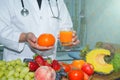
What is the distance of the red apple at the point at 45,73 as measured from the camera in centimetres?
144

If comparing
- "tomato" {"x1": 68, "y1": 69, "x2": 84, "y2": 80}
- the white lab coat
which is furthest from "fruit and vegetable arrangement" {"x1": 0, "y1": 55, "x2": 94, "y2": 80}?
the white lab coat

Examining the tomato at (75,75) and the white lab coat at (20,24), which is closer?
the tomato at (75,75)

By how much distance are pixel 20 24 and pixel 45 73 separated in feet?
2.75

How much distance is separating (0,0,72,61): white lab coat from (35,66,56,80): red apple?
2.22 ft

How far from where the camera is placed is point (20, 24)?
2.18m

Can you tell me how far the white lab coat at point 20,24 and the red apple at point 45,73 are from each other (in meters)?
0.68

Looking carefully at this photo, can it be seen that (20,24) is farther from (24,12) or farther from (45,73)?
(45,73)

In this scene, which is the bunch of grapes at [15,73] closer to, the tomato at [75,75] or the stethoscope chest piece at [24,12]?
the tomato at [75,75]

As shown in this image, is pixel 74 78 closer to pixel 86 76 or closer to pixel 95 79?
pixel 86 76

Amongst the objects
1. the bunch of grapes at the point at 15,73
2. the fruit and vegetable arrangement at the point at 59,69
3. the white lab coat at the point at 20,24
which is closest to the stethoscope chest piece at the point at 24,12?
the white lab coat at the point at 20,24

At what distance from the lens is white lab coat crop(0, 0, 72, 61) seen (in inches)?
83.2

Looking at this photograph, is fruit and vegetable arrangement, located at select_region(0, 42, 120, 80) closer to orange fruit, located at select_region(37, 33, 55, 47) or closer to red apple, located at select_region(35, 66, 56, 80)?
red apple, located at select_region(35, 66, 56, 80)

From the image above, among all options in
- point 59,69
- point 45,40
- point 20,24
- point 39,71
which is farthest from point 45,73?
point 20,24

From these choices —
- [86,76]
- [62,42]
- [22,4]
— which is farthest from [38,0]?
[86,76]
